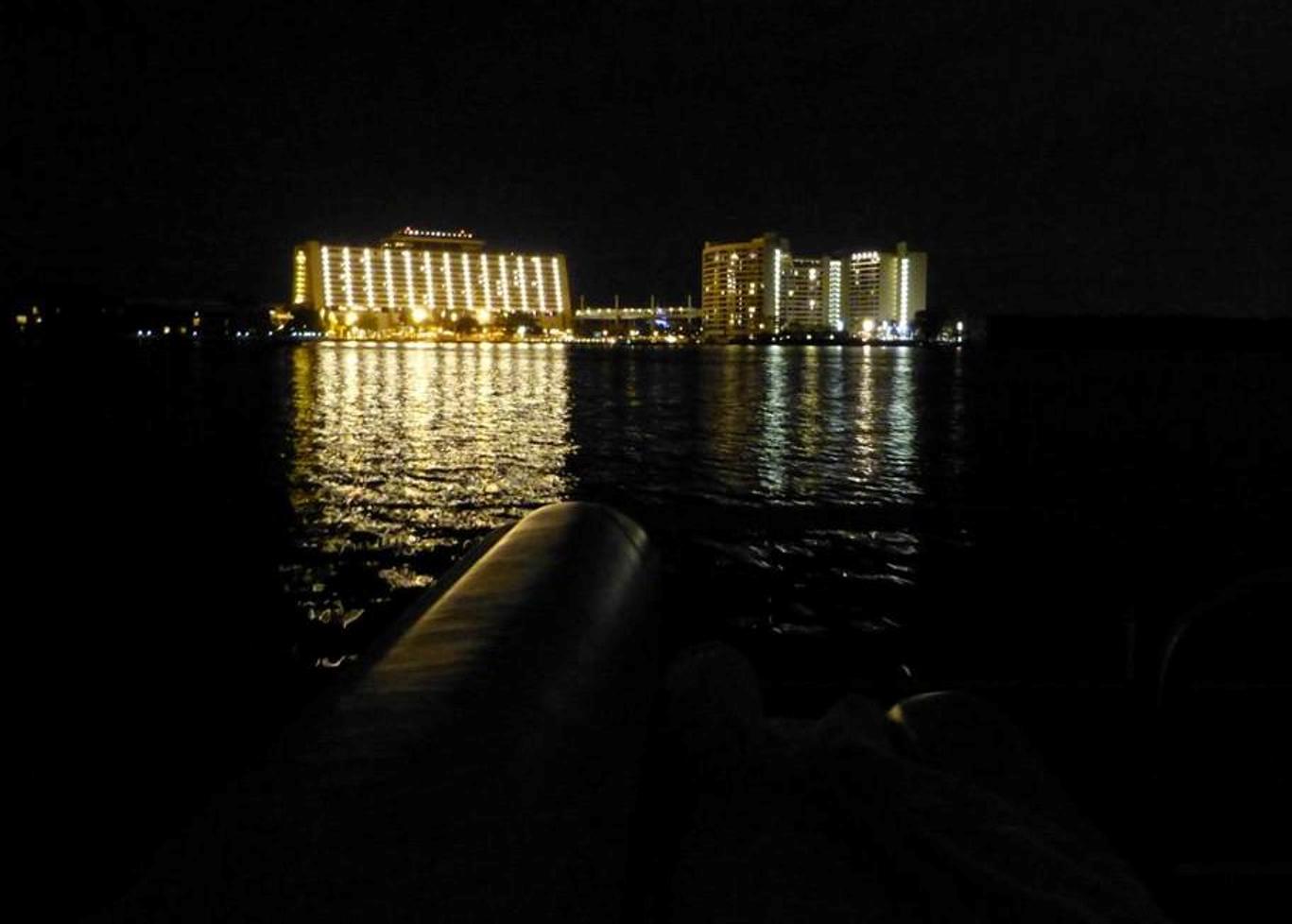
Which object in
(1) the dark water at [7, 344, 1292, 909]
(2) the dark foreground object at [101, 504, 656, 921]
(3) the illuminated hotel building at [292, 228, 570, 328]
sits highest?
(3) the illuminated hotel building at [292, 228, 570, 328]

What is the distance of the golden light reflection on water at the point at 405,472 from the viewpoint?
1572 centimetres

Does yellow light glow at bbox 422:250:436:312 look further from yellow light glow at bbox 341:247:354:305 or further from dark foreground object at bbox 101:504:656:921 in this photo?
dark foreground object at bbox 101:504:656:921

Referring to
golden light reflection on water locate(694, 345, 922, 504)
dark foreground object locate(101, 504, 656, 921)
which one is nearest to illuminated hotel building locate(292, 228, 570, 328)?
golden light reflection on water locate(694, 345, 922, 504)

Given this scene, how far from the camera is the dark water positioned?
6961mm

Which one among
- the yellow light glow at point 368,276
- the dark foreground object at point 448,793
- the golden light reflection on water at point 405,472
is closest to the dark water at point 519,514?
the golden light reflection on water at point 405,472

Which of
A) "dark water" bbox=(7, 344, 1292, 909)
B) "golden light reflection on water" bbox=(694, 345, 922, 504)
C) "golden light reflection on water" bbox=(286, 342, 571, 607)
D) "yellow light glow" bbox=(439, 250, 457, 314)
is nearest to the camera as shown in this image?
"dark water" bbox=(7, 344, 1292, 909)

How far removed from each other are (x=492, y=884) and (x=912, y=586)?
44.4 ft

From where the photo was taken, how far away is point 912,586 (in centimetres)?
1380

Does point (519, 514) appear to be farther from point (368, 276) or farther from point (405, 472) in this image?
point (368, 276)

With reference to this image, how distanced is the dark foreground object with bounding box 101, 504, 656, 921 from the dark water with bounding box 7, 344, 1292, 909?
279 mm

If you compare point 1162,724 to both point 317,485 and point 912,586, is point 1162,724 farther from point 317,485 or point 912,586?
point 317,485

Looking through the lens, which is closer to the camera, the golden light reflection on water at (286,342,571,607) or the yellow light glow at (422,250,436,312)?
the golden light reflection on water at (286,342,571,607)

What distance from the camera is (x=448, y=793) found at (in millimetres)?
1024

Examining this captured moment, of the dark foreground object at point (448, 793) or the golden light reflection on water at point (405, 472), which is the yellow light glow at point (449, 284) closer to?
the golden light reflection on water at point (405, 472)
